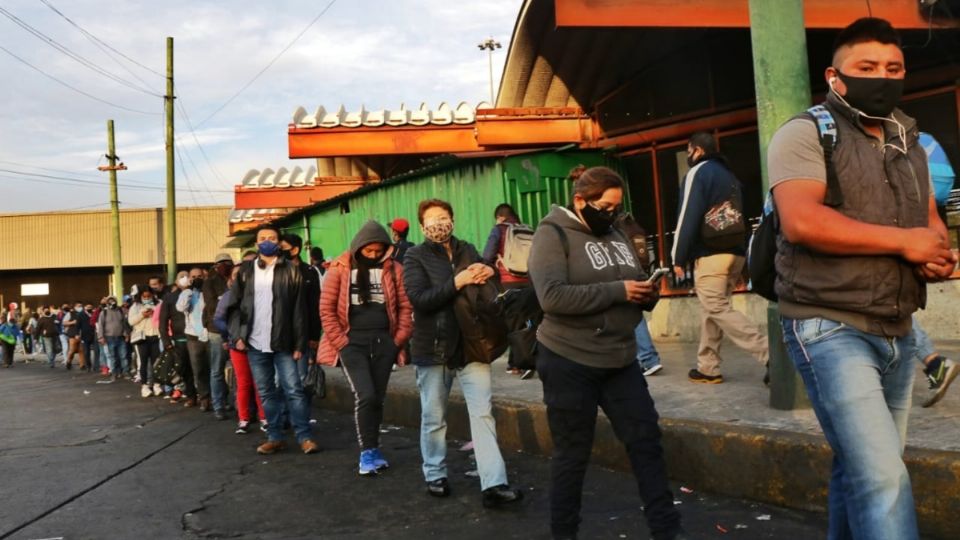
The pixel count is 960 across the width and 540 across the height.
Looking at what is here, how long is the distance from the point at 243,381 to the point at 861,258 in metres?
6.53

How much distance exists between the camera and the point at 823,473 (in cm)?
430

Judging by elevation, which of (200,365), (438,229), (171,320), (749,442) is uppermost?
(438,229)

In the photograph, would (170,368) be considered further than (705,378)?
Yes

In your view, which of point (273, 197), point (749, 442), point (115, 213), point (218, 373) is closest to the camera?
point (749, 442)

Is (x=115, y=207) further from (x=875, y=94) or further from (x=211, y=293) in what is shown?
(x=875, y=94)

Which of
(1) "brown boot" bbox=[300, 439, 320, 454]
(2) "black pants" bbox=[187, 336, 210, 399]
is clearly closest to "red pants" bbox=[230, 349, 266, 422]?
(1) "brown boot" bbox=[300, 439, 320, 454]

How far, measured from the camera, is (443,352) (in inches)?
200

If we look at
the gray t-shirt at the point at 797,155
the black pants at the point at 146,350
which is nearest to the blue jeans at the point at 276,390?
the gray t-shirt at the point at 797,155

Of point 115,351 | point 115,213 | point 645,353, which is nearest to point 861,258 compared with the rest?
point 645,353

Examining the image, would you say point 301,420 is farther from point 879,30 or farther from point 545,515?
point 879,30

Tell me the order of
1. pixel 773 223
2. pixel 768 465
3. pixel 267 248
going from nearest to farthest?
pixel 773 223
pixel 768 465
pixel 267 248

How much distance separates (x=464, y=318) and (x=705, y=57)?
7.25 meters

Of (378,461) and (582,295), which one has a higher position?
(582,295)

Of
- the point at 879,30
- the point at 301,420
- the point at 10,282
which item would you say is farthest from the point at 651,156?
the point at 10,282
